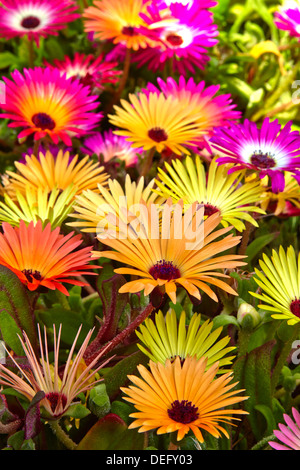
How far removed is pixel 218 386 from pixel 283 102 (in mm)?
757

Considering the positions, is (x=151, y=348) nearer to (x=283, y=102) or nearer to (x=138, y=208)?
(x=138, y=208)

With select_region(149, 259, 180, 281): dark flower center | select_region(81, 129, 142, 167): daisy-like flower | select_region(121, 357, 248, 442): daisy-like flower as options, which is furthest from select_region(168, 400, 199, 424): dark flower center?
select_region(81, 129, 142, 167): daisy-like flower

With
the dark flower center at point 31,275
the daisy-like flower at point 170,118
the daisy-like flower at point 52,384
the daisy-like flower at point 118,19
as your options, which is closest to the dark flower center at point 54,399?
the daisy-like flower at point 52,384

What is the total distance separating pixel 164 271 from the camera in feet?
1.77

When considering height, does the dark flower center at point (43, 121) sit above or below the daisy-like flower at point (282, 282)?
above

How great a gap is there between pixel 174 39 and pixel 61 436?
24.6 inches

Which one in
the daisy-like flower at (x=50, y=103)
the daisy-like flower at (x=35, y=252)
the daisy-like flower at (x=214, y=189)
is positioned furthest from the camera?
the daisy-like flower at (x=50, y=103)

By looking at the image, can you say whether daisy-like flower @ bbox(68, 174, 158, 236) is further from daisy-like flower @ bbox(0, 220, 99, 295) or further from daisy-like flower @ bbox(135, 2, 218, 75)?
daisy-like flower @ bbox(135, 2, 218, 75)

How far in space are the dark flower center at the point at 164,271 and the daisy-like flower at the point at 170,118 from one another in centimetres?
21

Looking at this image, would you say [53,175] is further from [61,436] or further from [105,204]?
[61,436]

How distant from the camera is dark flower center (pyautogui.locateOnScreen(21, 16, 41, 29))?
0.96 m

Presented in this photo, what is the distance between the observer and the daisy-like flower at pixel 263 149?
645 millimetres

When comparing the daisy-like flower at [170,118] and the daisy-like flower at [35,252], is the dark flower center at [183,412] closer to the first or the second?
the daisy-like flower at [35,252]
